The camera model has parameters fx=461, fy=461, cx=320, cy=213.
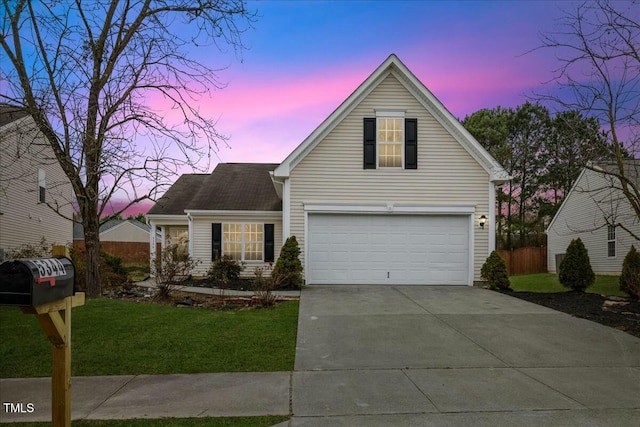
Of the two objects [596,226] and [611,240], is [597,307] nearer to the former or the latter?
[596,226]

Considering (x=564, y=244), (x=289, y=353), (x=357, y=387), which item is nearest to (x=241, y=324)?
(x=289, y=353)

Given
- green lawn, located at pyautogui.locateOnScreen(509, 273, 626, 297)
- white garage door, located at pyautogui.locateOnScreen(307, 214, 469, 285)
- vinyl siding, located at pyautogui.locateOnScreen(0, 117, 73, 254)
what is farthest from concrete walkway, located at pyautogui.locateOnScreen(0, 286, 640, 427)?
vinyl siding, located at pyautogui.locateOnScreen(0, 117, 73, 254)

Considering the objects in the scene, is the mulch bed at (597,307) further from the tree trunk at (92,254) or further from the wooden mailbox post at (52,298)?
the tree trunk at (92,254)

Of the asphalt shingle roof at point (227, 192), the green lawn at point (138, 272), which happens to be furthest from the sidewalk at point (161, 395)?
the green lawn at point (138, 272)

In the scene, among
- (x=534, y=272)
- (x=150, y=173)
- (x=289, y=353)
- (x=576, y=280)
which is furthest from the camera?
(x=534, y=272)

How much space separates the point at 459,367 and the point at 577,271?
336 inches

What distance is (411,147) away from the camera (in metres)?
14.9

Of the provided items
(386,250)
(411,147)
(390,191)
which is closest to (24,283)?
(386,250)

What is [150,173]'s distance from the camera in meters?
10.4

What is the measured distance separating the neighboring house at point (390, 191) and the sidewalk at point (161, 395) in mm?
8755

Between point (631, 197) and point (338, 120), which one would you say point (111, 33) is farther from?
point (631, 197)

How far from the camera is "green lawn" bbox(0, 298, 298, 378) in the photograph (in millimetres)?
6500

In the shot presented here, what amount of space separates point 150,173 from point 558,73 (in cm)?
895

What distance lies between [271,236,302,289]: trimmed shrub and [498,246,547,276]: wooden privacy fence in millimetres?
18773
